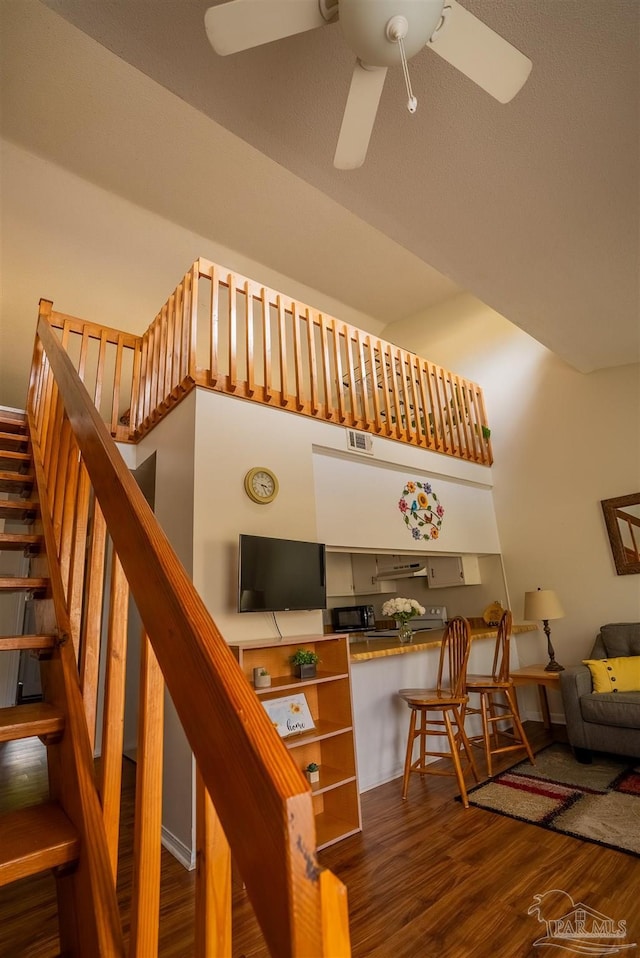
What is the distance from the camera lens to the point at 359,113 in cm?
162

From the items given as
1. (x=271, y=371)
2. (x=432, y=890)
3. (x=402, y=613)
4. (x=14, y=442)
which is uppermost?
(x=271, y=371)

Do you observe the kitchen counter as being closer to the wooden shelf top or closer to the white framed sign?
the wooden shelf top

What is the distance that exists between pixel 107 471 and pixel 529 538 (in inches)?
187

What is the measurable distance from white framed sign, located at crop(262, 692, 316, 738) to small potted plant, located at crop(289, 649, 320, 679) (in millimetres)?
191

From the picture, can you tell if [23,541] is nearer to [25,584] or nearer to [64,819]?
[25,584]

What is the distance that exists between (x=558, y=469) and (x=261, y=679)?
379cm

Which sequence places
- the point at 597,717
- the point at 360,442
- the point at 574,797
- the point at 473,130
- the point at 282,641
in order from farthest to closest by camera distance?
the point at 360,442 → the point at 597,717 → the point at 574,797 → the point at 282,641 → the point at 473,130

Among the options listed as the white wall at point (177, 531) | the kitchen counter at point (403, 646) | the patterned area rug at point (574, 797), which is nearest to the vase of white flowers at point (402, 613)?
the kitchen counter at point (403, 646)

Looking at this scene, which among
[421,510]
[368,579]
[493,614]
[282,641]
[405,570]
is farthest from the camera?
[368,579]

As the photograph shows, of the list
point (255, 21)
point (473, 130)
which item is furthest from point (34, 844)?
point (473, 130)

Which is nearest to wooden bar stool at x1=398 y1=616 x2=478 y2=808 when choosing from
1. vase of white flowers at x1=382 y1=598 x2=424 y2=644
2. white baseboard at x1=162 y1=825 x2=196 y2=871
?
vase of white flowers at x1=382 y1=598 x2=424 y2=644

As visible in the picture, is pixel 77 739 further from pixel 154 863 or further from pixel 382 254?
pixel 382 254

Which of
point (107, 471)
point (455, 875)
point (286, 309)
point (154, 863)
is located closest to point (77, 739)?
point (154, 863)

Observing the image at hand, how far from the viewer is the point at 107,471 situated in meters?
1.02
